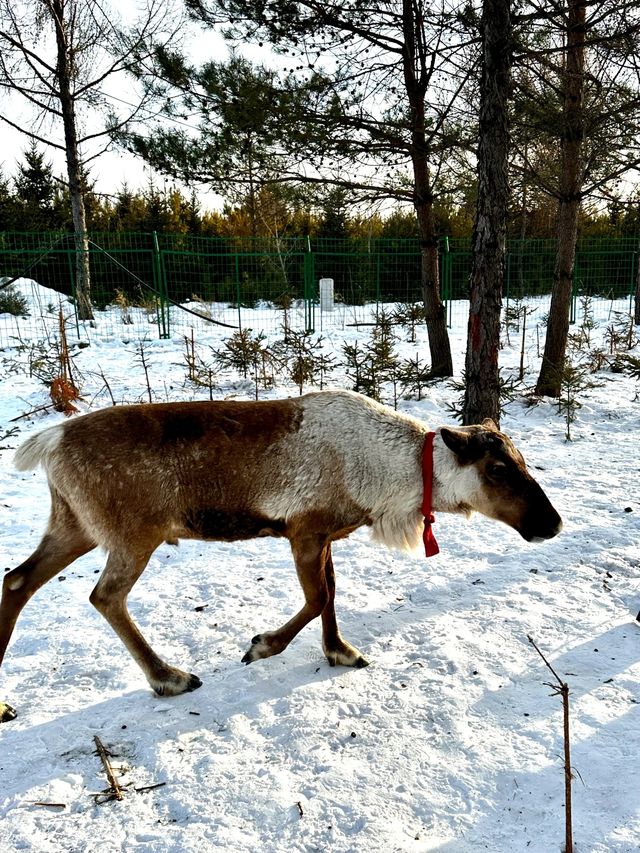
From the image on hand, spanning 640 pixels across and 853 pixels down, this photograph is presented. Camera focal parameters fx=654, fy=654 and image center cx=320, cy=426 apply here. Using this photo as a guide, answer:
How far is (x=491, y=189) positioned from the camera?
552cm

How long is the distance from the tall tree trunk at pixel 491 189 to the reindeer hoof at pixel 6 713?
4514 mm

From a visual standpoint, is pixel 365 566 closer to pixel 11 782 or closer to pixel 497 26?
pixel 11 782

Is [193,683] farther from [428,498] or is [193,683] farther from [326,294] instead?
[326,294]

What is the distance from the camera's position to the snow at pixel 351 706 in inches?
83.6

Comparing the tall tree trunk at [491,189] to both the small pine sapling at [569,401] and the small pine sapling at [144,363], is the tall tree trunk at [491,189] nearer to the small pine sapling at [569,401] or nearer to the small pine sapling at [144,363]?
the small pine sapling at [569,401]

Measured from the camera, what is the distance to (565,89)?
7789mm

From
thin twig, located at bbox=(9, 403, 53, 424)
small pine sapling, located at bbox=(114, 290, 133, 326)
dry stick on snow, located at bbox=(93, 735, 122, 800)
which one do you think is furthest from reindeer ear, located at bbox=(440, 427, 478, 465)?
small pine sapling, located at bbox=(114, 290, 133, 326)

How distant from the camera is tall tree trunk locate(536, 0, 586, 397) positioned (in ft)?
24.4

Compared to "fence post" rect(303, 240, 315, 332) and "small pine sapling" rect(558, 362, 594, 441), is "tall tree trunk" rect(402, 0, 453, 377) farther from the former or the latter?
"fence post" rect(303, 240, 315, 332)

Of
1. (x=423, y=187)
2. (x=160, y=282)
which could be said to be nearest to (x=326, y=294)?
(x=160, y=282)

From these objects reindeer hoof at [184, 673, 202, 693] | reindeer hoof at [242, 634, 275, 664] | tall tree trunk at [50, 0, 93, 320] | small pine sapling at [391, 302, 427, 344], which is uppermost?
tall tree trunk at [50, 0, 93, 320]

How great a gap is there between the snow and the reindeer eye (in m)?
0.83

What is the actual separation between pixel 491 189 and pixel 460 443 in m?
3.37

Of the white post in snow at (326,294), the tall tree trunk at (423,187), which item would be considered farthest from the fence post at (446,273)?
the tall tree trunk at (423,187)
